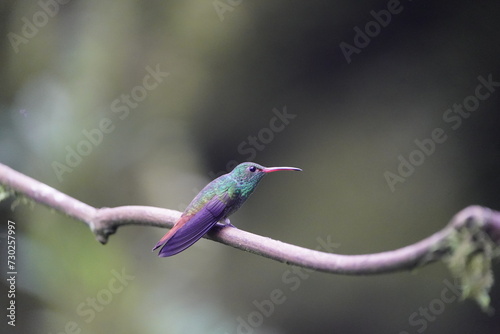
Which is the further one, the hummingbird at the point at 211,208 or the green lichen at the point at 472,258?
the hummingbird at the point at 211,208

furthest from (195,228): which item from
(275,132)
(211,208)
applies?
(275,132)

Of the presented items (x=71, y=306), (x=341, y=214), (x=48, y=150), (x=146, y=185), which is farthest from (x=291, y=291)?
(x=48, y=150)

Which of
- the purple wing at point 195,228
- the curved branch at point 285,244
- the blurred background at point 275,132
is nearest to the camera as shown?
the curved branch at point 285,244

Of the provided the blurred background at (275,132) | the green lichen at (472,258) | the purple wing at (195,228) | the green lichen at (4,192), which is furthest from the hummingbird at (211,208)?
the blurred background at (275,132)

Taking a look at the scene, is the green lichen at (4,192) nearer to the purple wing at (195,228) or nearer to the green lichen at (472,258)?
the purple wing at (195,228)

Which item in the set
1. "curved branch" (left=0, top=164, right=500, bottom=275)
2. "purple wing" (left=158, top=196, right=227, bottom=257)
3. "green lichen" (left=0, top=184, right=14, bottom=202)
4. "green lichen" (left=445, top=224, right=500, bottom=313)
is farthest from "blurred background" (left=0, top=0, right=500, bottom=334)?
"green lichen" (left=445, top=224, right=500, bottom=313)

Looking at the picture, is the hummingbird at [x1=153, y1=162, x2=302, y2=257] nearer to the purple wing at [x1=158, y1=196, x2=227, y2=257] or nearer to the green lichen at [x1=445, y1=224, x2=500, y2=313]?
the purple wing at [x1=158, y1=196, x2=227, y2=257]

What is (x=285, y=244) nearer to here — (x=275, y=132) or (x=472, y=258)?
(x=472, y=258)
